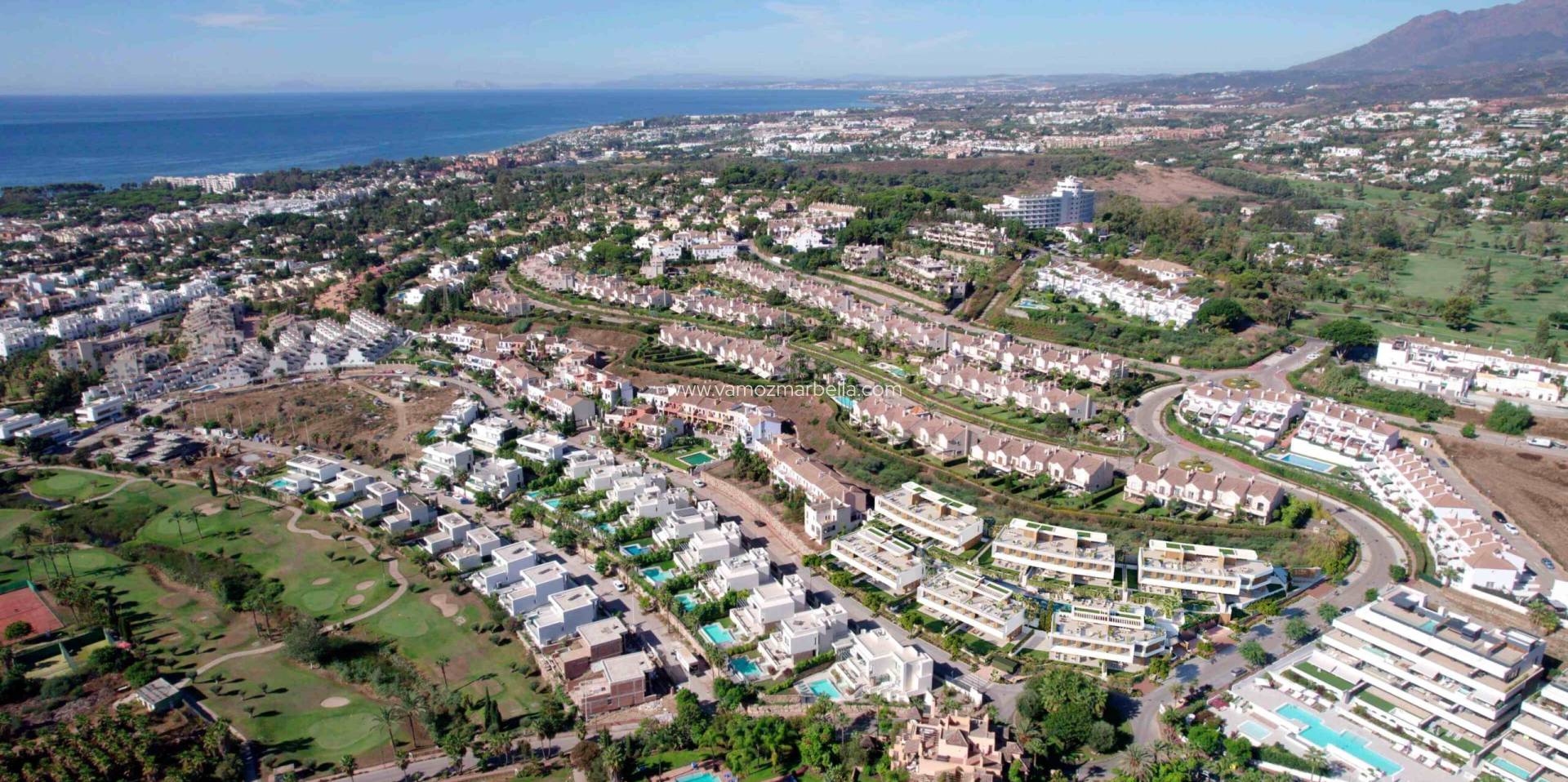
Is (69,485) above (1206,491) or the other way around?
the other way around

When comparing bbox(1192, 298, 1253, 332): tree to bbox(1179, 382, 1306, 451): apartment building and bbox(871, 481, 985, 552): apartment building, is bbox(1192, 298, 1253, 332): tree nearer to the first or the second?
bbox(1179, 382, 1306, 451): apartment building

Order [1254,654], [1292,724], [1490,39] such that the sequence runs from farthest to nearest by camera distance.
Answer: [1490,39] < [1254,654] < [1292,724]

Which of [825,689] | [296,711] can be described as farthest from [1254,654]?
[296,711]

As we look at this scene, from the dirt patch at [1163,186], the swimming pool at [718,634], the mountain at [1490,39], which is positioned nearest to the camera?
the swimming pool at [718,634]

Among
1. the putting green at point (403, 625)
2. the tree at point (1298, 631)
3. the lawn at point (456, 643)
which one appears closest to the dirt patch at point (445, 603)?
the lawn at point (456, 643)

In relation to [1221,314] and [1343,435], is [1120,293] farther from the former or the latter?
[1343,435]

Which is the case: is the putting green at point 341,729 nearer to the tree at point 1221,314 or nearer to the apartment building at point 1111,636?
the apartment building at point 1111,636

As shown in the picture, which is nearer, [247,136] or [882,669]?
[882,669]
